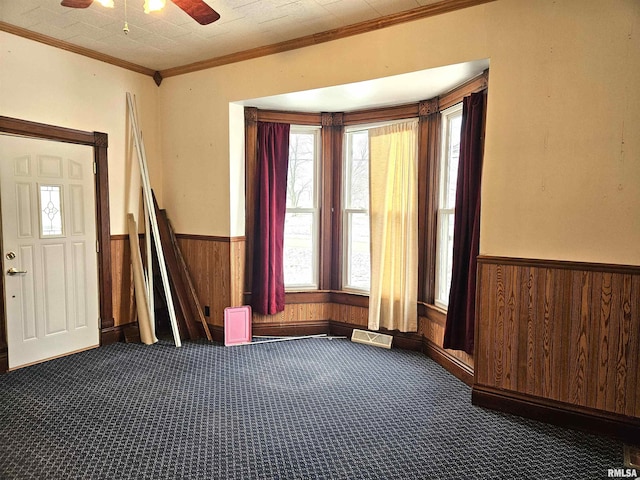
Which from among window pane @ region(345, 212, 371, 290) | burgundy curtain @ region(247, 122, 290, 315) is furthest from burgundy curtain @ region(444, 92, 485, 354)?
burgundy curtain @ region(247, 122, 290, 315)

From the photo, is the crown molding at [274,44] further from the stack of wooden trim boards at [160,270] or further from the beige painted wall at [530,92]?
the stack of wooden trim boards at [160,270]

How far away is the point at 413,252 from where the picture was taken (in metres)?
4.01

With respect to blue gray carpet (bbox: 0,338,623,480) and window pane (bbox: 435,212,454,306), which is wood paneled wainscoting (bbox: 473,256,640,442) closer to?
blue gray carpet (bbox: 0,338,623,480)

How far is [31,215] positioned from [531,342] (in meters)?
4.12

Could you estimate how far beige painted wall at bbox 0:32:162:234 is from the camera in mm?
3465

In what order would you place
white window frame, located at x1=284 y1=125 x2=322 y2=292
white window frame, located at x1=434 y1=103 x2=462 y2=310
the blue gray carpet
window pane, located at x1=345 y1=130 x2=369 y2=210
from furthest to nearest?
1. white window frame, located at x1=284 y1=125 x2=322 y2=292
2. window pane, located at x1=345 y1=130 x2=369 y2=210
3. white window frame, located at x1=434 y1=103 x2=462 y2=310
4. the blue gray carpet

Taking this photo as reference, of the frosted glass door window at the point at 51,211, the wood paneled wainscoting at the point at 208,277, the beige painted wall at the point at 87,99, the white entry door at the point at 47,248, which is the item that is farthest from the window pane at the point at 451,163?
the frosted glass door window at the point at 51,211

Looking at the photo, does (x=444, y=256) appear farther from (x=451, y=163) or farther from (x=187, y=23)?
(x=187, y=23)

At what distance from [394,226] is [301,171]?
1.22m

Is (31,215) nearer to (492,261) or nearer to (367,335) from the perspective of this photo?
(367,335)

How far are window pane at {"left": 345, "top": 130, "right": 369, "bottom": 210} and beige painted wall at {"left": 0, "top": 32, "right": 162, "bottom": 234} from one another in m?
2.18

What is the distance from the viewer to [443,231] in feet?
12.6

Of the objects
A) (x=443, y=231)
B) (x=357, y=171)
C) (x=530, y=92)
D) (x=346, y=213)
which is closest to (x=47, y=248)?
(x=346, y=213)

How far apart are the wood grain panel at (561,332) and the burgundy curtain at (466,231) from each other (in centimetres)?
28
